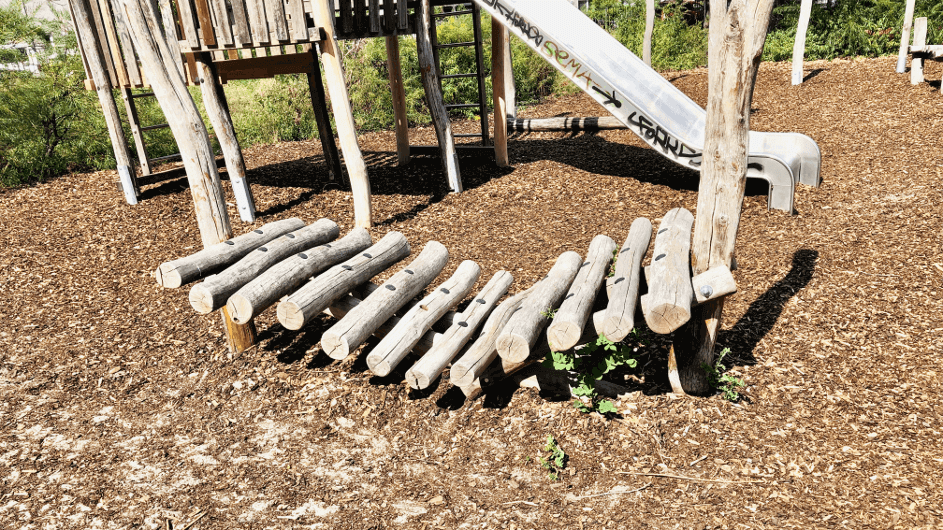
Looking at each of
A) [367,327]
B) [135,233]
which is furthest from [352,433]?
[135,233]

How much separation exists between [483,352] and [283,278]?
1302 mm

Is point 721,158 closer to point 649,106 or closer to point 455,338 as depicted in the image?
point 455,338

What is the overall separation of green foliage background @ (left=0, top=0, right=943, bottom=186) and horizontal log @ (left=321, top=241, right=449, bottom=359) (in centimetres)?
688

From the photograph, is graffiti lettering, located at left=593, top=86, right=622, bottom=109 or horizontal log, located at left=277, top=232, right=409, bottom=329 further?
graffiti lettering, located at left=593, top=86, right=622, bottom=109

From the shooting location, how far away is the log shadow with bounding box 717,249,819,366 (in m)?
4.07

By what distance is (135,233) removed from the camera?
6613mm

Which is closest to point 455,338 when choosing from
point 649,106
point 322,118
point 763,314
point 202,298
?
point 202,298

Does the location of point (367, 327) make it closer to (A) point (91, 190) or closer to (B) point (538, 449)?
(B) point (538, 449)

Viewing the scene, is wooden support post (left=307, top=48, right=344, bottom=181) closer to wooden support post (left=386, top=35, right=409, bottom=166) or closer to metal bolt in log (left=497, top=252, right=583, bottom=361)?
wooden support post (left=386, top=35, right=409, bottom=166)

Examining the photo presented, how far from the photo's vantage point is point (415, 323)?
149 inches

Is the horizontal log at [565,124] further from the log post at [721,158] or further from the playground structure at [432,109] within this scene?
the log post at [721,158]

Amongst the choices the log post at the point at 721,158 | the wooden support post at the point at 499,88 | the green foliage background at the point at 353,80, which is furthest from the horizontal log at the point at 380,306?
the green foliage background at the point at 353,80

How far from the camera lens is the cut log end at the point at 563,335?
3.13 meters

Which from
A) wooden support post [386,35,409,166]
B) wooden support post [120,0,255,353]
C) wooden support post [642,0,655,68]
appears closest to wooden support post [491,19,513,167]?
wooden support post [386,35,409,166]
